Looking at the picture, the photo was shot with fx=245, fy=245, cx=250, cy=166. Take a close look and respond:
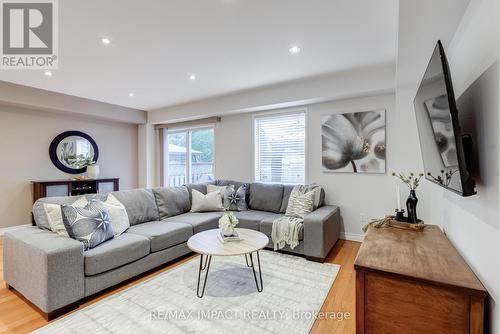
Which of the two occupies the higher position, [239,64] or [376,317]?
[239,64]

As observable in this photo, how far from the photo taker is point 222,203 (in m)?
4.13

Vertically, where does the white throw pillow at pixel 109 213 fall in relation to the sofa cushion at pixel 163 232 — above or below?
above

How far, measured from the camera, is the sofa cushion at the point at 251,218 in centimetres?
352

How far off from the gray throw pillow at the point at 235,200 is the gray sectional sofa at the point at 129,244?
14cm

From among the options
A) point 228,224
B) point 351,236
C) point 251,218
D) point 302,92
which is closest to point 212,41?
point 302,92

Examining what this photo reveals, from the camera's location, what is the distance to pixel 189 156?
19.1ft

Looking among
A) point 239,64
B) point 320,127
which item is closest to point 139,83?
point 239,64

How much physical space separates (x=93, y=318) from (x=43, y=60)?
3066 mm

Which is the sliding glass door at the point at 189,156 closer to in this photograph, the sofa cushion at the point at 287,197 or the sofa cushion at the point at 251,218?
the sofa cushion at the point at 251,218

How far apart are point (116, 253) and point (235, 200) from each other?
2080mm

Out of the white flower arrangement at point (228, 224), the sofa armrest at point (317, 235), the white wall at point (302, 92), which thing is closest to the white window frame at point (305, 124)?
the white wall at point (302, 92)

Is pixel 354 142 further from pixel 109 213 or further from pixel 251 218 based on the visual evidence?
pixel 109 213

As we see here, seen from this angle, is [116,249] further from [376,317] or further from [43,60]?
[43,60]

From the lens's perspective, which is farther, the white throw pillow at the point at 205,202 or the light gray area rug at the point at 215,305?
the white throw pillow at the point at 205,202
